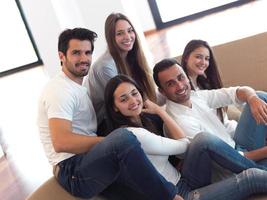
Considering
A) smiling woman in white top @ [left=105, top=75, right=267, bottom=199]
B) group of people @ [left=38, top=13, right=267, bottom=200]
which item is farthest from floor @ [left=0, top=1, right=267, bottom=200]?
smiling woman in white top @ [left=105, top=75, right=267, bottom=199]

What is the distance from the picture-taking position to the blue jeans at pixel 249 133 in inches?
85.4

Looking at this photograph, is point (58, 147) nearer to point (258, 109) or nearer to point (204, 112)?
point (204, 112)

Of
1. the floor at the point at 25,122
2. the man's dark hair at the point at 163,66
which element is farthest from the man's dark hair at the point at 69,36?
the floor at the point at 25,122

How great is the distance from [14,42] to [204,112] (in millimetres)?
6148

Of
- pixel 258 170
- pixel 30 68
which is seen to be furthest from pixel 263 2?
pixel 258 170

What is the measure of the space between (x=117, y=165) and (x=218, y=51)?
1.34m

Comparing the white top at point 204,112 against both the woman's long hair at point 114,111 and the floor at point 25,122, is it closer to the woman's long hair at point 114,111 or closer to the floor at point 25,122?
the woman's long hair at point 114,111

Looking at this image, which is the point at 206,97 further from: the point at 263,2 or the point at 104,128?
the point at 263,2

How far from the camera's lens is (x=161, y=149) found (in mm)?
1847

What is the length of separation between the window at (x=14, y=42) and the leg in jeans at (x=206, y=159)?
20.3 ft

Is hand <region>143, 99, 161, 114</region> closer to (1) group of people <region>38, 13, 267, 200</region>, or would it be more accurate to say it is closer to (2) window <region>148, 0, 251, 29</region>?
(1) group of people <region>38, 13, 267, 200</region>

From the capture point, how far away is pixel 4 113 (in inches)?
212

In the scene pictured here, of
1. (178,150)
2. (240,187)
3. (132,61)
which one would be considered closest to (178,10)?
(132,61)

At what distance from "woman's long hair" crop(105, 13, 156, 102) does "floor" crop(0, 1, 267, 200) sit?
124 cm
